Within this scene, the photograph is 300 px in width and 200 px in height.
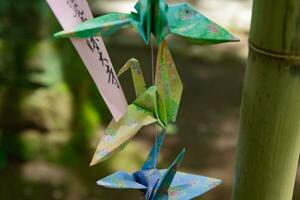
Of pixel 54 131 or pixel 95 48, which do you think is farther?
pixel 54 131

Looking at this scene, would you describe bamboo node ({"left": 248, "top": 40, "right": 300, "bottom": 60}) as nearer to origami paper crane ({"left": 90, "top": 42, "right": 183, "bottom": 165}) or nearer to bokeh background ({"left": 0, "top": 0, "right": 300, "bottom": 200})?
origami paper crane ({"left": 90, "top": 42, "right": 183, "bottom": 165})

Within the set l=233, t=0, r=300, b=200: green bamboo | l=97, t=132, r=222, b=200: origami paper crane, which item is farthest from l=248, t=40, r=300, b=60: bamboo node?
l=97, t=132, r=222, b=200: origami paper crane

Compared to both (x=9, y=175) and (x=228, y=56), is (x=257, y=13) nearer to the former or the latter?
(x=9, y=175)

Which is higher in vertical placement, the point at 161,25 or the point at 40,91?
the point at 161,25

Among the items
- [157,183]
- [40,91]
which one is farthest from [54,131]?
[157,183]

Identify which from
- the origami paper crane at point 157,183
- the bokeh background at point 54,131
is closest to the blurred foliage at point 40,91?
the bokeh background at point 54,131

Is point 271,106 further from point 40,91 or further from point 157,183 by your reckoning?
point 40,91
